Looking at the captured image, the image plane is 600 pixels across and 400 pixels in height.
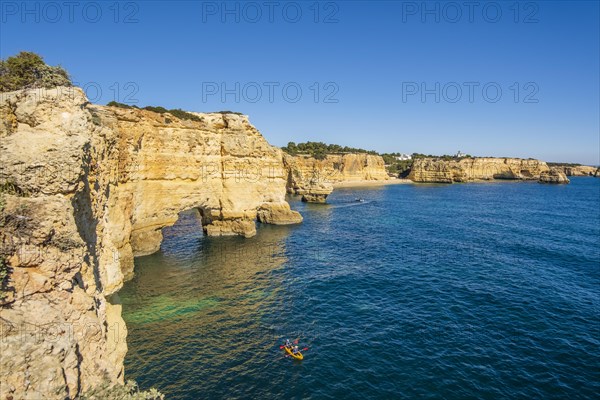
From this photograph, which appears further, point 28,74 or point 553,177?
point 553,177

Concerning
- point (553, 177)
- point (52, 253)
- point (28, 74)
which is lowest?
point (553, 177)

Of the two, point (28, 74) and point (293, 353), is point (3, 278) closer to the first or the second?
point (28, 74)

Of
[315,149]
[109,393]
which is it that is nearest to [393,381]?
[109,393]

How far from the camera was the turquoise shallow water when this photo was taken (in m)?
17.7

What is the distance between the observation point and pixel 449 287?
100.0ft

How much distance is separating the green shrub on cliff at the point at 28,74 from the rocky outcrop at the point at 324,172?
74.0 metres

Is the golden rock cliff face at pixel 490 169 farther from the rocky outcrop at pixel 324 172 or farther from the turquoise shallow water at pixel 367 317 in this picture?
the turquoise shallow water at pixel 367 317

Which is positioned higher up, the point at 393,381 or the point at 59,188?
the point at 59,188

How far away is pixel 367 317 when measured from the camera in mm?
24719

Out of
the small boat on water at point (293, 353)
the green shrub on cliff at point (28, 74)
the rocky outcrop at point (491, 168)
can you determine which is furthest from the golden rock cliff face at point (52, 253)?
the rocky outcrop at point (491, 168)

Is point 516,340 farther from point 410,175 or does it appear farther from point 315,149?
point 410,175

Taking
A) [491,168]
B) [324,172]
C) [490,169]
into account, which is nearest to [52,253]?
[324,172]

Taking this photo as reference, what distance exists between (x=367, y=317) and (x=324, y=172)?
4296 inches

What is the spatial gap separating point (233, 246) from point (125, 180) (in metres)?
15.9
